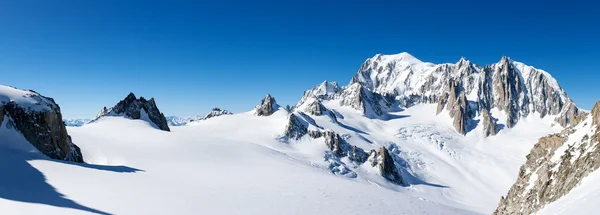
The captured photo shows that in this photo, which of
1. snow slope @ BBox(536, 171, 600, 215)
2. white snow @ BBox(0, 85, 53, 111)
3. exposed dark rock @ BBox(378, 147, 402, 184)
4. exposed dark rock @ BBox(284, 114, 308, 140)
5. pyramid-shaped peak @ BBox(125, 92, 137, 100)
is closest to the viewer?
snow slope @ BBox(536, 171, 600, 215)

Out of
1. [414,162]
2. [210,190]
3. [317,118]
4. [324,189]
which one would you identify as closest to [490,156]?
[414,162]

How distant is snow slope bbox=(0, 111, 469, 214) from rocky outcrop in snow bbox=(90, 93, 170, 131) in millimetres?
32827

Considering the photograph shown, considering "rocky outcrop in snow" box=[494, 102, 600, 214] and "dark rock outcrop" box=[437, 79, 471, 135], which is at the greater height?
"dark rock outcrop" box=[437, 79, 471, 135]

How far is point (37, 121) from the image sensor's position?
30266 mm

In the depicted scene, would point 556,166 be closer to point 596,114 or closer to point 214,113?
point 596,114

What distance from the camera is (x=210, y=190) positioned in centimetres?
2431

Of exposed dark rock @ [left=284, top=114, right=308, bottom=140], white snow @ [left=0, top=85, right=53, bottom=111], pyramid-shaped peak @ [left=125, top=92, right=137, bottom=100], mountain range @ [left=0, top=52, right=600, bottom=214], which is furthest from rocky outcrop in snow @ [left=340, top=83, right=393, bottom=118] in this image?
white snow @ [left=0, top=85, right=53, bottom=111]

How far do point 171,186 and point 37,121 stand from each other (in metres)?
16.4

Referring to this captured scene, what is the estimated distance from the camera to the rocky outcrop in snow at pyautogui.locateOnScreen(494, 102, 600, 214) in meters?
16.0

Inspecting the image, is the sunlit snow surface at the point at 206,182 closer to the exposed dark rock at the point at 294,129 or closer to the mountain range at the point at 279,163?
the mountain range at the point at 279,163

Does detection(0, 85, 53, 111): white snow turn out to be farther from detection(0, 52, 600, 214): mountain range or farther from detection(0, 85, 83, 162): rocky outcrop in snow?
detection(0, 52, 600, 214): mountain range

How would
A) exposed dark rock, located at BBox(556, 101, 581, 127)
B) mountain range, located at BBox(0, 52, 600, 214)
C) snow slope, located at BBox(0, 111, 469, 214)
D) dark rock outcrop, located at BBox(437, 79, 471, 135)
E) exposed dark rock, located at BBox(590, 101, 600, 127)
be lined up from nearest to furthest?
1. snow slope, located at BBox(0, 111, 469, 214)
2. exposed dark rock, located at BBox(590, 101, 600, 127)
3. mountain range, located at BBox(0, 52, 600, 214)
4. exposed dark rock, located at BBox(556, 101, 581, 127)
5. dark rock outcrop, located at BBox(437, 79, 471, 135)

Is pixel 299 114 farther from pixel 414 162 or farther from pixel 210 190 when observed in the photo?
pixel 210 190

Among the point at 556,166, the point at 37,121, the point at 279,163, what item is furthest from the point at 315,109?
the point at 556,166
